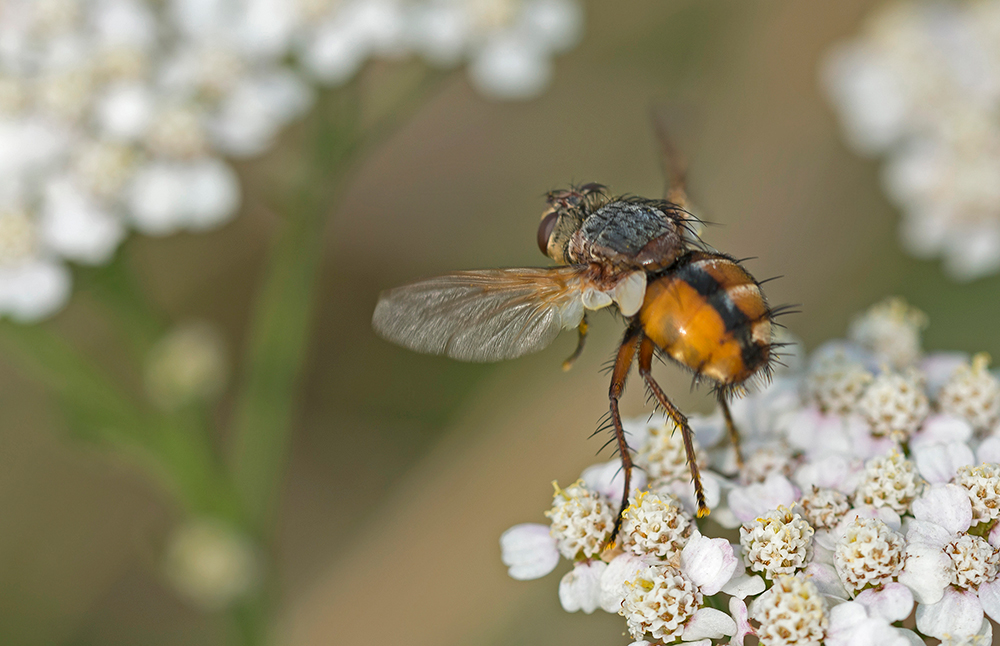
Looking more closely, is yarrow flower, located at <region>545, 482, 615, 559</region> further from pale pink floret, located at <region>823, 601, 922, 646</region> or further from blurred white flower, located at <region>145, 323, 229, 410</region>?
blurred white flower, located at <region>145, 323, 229, 410</region>

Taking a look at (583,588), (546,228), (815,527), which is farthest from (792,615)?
(546,228)

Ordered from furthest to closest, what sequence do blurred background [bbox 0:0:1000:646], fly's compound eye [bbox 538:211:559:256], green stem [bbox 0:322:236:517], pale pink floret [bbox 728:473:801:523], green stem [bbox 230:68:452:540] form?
blurred background [bbox 0:0:1000:646], green stem [bbox 230:68:452:540], green stem [bbox 0:322:236:517], fly's compound eye [bbox 538:211:559:256], pale pink floret [bbox 728:473:801:523]

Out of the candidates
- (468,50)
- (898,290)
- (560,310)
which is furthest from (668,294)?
(898,290)

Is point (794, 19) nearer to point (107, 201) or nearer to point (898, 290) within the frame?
point (898, 290)

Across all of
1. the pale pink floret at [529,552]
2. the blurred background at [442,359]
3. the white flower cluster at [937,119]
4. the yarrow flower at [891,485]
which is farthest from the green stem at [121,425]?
the white flower cluster at [937,119]

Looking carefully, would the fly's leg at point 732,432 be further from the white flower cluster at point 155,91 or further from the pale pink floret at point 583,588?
the white flower cluster at point 155,91

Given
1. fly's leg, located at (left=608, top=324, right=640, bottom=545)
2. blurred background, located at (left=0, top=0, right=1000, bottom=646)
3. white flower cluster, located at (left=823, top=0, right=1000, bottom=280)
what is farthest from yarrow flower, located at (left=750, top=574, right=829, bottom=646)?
white flower cluster, located at (left=823, top=0, right=1000, bottom=280)

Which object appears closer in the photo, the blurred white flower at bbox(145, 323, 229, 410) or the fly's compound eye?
the fly's compound eye
